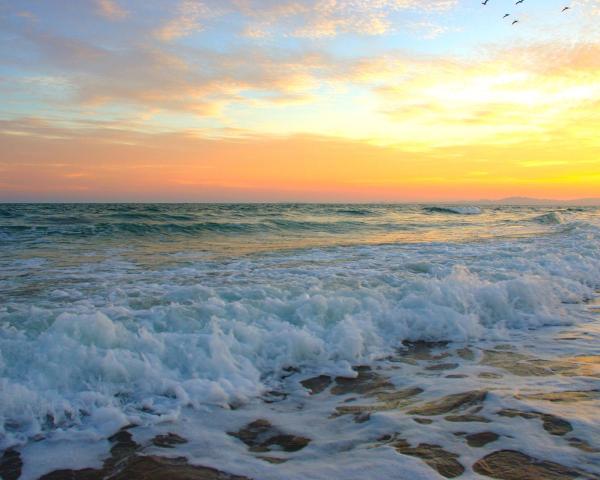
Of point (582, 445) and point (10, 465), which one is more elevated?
point (582, 445)

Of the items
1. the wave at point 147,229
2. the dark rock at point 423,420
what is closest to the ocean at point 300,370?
the dark rock at point 423,420

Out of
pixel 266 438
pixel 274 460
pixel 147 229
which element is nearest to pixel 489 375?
pixel 266 438

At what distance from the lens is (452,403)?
13.3ft

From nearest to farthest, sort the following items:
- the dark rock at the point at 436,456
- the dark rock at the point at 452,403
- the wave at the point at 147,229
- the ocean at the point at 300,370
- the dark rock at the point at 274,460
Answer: the dark rock at the point at 436,456
the dark rock at the point at 274,460
the ocean at the point at 300,370
the dark rock at the point at 452,403
the wave at the point at 147,229

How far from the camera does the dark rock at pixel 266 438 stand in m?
3.36

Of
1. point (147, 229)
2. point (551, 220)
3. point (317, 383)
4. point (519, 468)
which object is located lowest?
Answer: point (317, 383)

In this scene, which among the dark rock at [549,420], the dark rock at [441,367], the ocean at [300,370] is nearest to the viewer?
the ocean at [300,370]

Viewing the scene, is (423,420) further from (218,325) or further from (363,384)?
(218,325)

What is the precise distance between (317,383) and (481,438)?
68.1 inches

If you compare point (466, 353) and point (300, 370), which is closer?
point (300, 370)

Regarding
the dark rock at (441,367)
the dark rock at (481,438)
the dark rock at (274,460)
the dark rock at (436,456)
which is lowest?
the dark rock at (274,460)

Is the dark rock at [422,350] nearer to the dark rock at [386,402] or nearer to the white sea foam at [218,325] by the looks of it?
the white sea foam at [218,325]

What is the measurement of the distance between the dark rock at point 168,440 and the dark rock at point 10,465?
86cm

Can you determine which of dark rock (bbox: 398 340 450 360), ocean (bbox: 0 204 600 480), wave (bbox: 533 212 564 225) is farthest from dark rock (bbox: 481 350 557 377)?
wave (bbox: 533 212 564 225)
